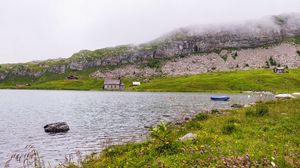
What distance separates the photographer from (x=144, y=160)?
17.4 m

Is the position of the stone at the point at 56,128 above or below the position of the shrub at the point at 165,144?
below

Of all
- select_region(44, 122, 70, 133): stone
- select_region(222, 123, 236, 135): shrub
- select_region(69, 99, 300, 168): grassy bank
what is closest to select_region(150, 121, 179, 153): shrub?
select_region(69, 99, 300, 168): grassy bank

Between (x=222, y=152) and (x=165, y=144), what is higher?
(x=165, y=144)

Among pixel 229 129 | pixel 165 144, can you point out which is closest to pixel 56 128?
pixel 229 129

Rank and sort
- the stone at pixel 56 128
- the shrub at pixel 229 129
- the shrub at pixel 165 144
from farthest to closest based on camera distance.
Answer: the stone at pixel 56 128, the shrub at pixel 229 129, the shrub at pixel 165 144

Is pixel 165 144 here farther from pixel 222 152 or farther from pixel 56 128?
pixel 56 128

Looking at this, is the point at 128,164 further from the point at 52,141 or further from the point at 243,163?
the point at 52,141

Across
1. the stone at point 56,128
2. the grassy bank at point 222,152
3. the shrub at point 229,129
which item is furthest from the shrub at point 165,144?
the stone at point 56,128

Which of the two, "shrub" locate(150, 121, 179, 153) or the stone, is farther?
the stone

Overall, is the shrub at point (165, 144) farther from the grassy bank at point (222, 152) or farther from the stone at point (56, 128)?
the stone at point (56, 128)

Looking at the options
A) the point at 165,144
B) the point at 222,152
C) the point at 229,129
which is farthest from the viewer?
the point at 229,129

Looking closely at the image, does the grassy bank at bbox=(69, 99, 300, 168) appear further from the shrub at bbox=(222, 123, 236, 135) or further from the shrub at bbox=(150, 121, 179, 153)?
the shrub at bbox=(222, 123, 236, 135)

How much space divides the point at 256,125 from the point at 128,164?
1512cm

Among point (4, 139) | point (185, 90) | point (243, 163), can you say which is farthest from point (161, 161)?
point (185, 90)
